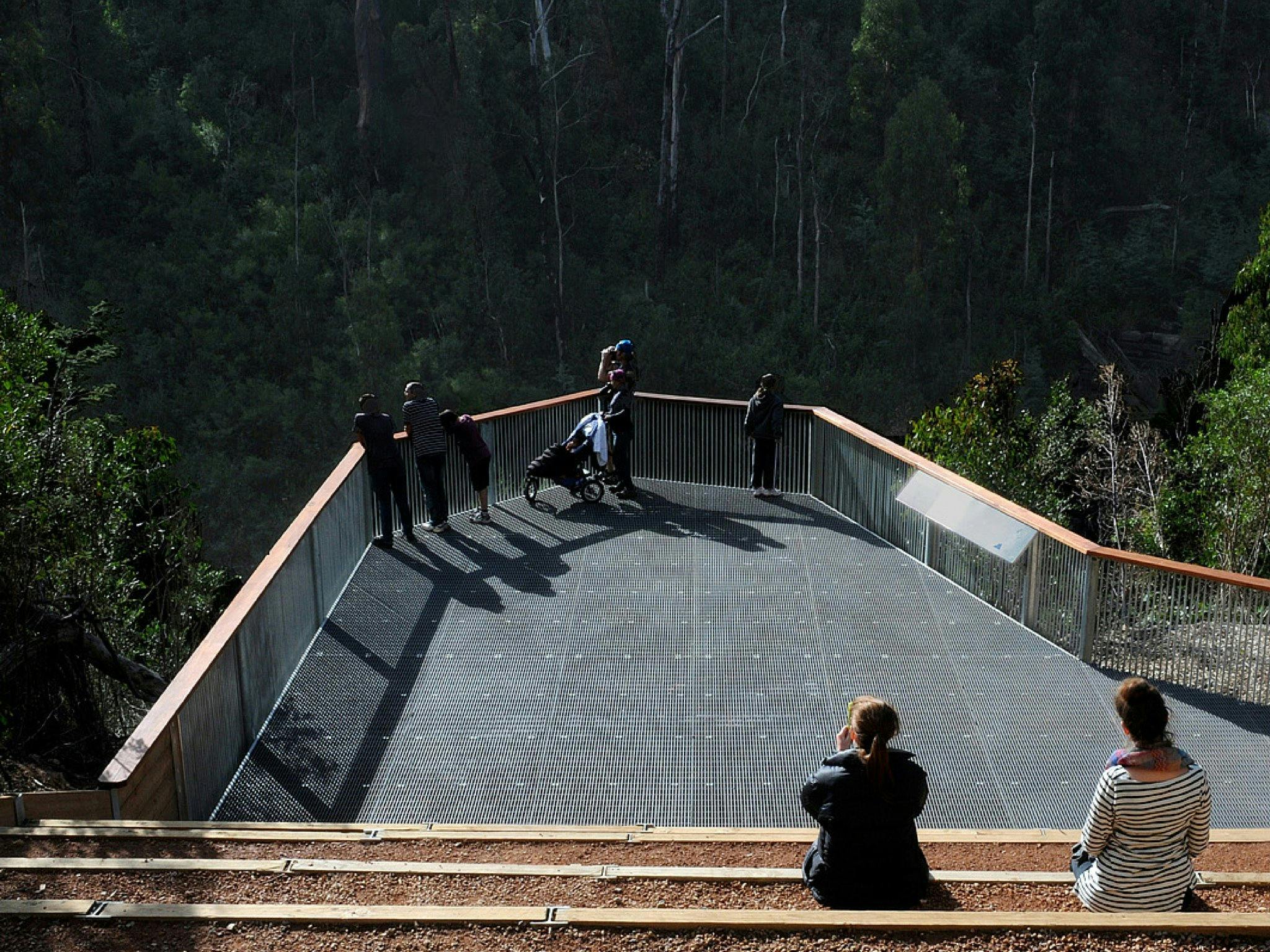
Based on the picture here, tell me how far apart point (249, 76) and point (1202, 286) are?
42.5 metres

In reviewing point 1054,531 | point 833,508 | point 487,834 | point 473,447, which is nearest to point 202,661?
point 487,834

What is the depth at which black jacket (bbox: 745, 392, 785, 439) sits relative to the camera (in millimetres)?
13266

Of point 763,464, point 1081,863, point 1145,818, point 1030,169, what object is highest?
point 1030,169

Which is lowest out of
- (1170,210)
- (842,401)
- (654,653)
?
(842,401)

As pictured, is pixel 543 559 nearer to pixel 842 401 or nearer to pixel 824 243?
pixel 842 401

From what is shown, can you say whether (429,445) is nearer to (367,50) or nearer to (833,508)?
(833,508)

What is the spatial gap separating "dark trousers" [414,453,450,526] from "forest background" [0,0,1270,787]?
40188 millimetres

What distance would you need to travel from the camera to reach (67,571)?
44.2 feet

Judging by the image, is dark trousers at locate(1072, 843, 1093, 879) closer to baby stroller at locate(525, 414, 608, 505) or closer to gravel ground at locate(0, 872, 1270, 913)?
gravel ground at locate(0, 872, 1270, 913)

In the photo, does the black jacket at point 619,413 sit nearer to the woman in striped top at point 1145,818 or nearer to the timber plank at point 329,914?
the woman in striped top at point 1145,818

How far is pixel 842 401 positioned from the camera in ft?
175

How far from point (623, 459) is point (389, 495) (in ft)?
9.35

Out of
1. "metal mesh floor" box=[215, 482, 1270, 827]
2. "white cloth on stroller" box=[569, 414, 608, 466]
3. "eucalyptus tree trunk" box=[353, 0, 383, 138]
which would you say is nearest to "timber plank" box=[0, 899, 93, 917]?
"metal mesh floor" box=[215, 482, 1270, 827]

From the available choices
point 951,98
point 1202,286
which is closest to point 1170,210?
point 1202,286
